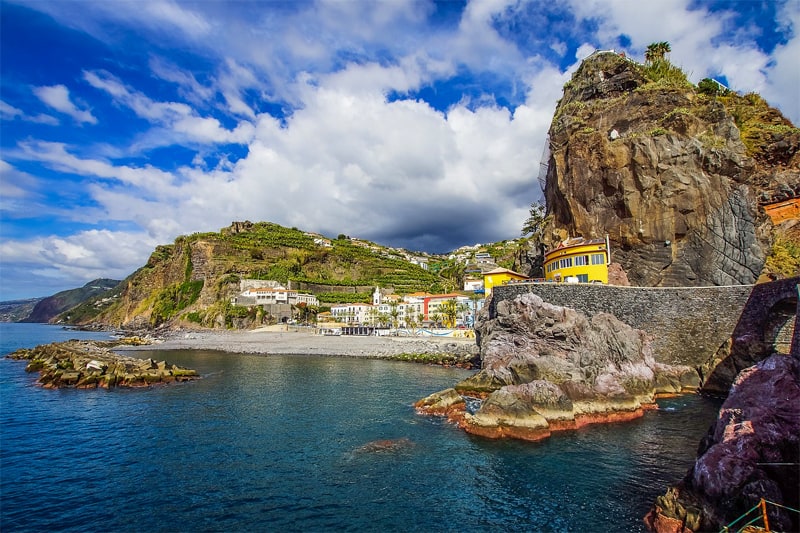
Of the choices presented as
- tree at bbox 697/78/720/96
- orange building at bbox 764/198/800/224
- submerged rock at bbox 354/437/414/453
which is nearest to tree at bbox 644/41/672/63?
tree at bbox 697/78/720/96

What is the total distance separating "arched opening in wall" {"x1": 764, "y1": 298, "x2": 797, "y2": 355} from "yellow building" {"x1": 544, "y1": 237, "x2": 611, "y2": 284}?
438 inches

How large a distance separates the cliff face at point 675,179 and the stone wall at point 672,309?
3654mm

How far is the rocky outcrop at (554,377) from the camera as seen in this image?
21.9 m

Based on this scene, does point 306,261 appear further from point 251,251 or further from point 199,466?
point 199,466

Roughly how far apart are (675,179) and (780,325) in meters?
14.1

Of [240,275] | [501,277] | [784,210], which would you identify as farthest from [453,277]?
[784,210]

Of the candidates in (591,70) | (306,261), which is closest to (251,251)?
(306,261)

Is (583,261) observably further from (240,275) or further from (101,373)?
(240,275)

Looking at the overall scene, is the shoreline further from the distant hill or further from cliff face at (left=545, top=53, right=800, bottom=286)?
cliff face at (left=545, top=53, right=800, bottom=286)

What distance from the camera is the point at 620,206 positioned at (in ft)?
123

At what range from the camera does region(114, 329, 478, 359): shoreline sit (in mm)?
54906

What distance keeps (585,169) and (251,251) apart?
96.4 meters

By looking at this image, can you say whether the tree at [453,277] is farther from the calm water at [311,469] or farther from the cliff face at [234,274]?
the calm water at [311,469]

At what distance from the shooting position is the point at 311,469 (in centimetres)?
1738
